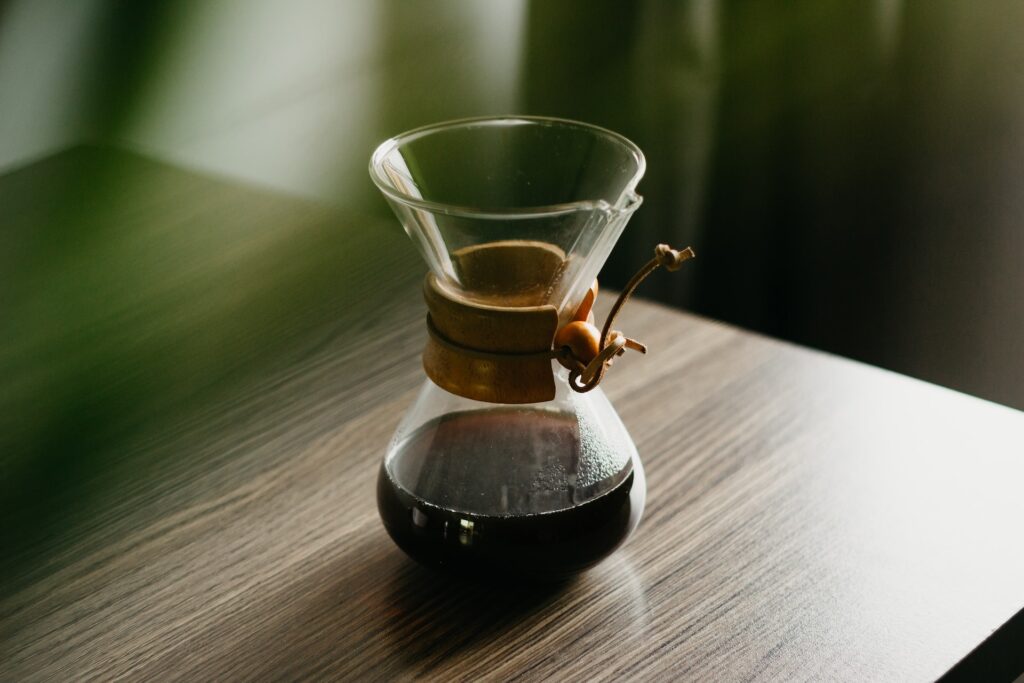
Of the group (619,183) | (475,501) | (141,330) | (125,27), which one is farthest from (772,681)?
(125,27)

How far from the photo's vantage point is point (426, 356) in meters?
0.64

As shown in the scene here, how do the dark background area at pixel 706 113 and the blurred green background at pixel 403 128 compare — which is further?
the dark background area at pixel 706 113

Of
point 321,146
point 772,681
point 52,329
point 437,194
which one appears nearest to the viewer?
point 772,681

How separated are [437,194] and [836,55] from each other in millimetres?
1136

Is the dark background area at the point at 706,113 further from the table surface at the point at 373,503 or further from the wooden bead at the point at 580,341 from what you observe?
the wooden bead at the point at 580,341

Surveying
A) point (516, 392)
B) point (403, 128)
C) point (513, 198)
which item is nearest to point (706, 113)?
point (403, 128)

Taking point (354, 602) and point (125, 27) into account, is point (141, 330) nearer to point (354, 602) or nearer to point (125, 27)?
point (354, 602)

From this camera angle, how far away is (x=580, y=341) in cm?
61

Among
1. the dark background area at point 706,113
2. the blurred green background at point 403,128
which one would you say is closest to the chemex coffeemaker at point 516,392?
the blurred green background at point 403,128

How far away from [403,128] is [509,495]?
61.1 inches

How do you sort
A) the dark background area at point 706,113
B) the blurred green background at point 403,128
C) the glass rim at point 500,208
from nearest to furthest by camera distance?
the glass rim at point 500,208 → the blurred green background at point 403,128 → the dark background area at point 706,113

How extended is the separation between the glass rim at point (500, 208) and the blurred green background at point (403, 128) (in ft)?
1.07

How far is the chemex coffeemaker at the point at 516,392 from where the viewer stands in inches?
23.5

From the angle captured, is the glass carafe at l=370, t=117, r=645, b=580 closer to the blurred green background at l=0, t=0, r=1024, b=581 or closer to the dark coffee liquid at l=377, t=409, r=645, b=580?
the dark coffee liquid at l=377, t=409, r=645, b=580
